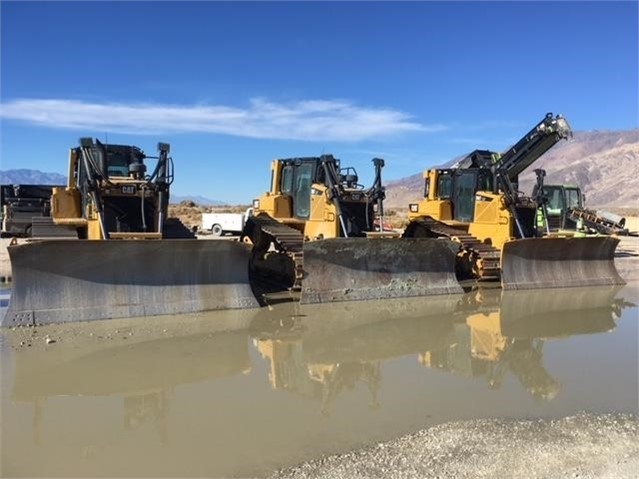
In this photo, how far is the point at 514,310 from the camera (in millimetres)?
10172

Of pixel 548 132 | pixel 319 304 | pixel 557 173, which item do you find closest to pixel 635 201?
pixel 557 173

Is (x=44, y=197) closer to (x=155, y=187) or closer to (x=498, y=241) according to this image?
(x=155, y=187)

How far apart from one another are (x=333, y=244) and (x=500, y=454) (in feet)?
21.0

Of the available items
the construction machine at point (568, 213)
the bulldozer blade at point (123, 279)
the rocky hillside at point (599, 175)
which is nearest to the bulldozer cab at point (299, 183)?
the bulldozer blade at point (123, 279)

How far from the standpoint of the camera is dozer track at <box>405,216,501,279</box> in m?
12.9

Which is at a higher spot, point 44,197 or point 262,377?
point 44,197

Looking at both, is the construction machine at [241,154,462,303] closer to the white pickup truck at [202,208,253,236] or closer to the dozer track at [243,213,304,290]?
the dozer track at [243,213,304,290]

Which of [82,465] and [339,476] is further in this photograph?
[82,465]

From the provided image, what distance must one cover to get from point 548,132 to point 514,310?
21.2 feet

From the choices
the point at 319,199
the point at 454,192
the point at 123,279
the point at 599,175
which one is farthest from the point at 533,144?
the point at 599,175

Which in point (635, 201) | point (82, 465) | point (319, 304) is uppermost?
point (635, 201)

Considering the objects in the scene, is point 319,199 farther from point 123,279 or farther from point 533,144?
point 533,144

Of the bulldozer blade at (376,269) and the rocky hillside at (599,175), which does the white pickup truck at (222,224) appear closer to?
the bulldozer blade at (376,269)

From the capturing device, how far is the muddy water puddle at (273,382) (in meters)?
4.51
